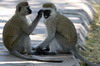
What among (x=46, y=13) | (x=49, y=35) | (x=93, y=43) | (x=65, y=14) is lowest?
(x=93, y=43)

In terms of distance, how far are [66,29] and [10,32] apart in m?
1.06

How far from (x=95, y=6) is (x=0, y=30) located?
5.50 m

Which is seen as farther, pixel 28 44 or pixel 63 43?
pixel 63 43

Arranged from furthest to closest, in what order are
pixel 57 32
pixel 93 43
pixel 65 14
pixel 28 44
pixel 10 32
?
pixel 65 14 → pixel 93 43 → pixel 57 32 → pixel 28 44 → pixel 10 32

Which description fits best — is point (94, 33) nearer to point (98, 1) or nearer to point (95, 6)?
point (95, 6)

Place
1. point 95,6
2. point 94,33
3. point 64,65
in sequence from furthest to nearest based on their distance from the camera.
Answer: point 95,6, point 94,33, point 64,65

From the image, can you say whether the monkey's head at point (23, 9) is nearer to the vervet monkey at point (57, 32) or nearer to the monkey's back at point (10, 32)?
the monkey's back at point (10, 32)

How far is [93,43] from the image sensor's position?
420 inches

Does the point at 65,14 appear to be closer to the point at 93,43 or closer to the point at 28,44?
the point at 93,43

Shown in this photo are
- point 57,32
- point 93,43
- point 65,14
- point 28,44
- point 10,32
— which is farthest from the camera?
point 65,14

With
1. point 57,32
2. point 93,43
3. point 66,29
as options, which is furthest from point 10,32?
point 93,43

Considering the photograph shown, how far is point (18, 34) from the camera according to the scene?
8.39m

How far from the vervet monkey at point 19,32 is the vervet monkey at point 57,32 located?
7.4 inches

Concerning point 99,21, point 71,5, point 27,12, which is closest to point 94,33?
point 99,21
